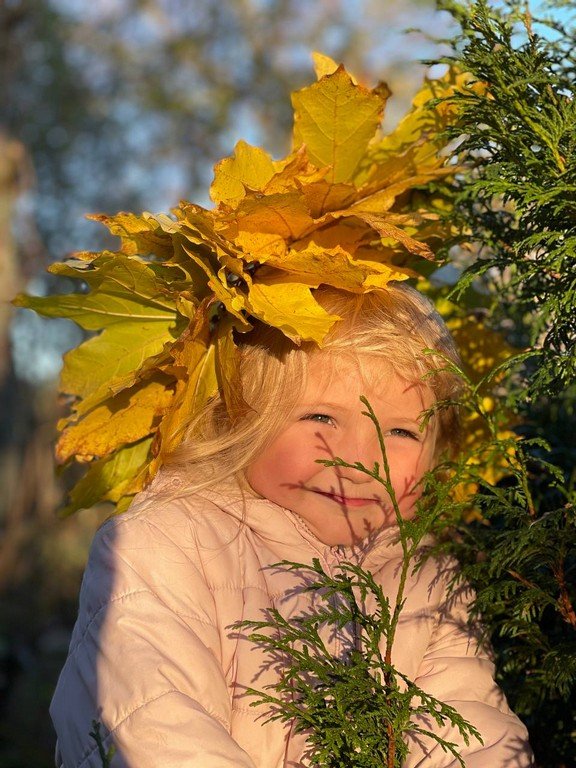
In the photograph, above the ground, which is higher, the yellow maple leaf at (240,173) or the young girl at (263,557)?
the yellow maple leaf at (240,173)

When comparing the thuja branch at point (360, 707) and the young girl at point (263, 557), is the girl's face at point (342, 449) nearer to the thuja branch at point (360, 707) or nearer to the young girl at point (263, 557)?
the young girl at point (263, 557)

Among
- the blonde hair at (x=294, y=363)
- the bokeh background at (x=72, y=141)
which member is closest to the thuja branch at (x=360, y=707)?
the blonde hair at (x=294, y=363)

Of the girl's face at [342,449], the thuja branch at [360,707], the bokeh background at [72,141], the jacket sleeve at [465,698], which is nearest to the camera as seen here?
the thuja branch at [360,707]

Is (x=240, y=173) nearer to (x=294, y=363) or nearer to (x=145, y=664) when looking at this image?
(x=294, y=363)

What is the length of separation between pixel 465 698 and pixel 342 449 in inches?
20.9

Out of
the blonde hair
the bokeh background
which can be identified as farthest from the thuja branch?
the bokeh background

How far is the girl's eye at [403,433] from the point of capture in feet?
5.98

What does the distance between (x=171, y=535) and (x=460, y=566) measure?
58 centimetres

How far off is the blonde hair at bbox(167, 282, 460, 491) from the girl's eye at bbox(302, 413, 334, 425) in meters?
0.04

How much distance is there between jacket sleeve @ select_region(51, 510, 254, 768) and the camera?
1.41 m

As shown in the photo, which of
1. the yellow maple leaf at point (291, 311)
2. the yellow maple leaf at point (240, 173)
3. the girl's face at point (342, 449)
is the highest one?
the yellow maple leaf at point (240, 173)

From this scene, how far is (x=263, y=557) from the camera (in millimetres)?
1781

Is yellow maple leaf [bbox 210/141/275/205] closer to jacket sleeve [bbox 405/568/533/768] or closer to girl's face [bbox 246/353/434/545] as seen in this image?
girl's face [bbox 246/353/434/545]

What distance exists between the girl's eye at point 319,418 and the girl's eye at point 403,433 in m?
0.14
